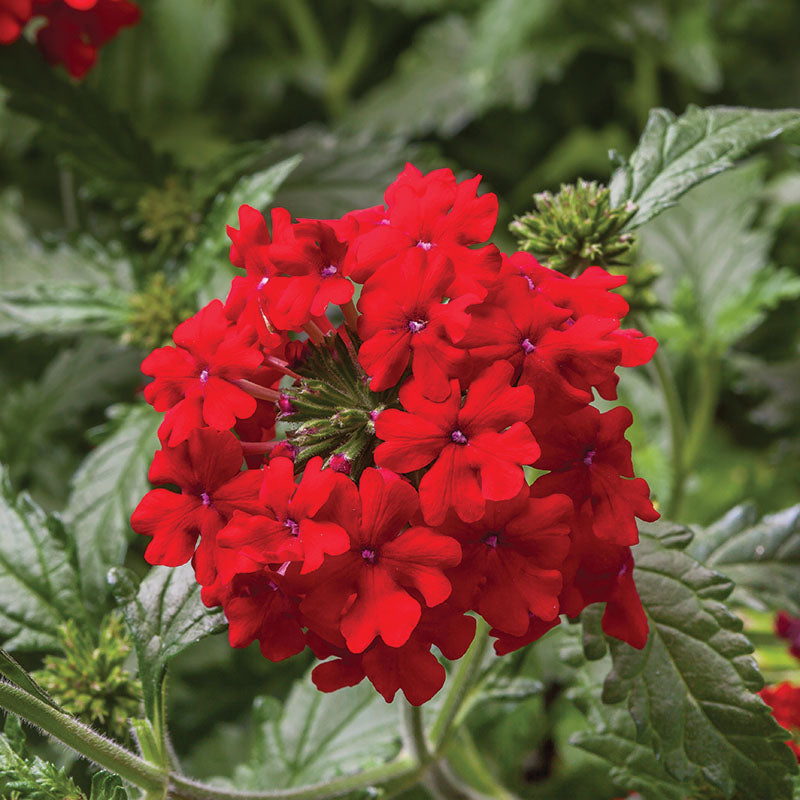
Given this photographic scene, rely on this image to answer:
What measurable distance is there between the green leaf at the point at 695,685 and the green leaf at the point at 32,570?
2.08 feet

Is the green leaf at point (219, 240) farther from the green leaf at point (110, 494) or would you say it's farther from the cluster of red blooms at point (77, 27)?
the cluster of red blooms at point (77, 27)

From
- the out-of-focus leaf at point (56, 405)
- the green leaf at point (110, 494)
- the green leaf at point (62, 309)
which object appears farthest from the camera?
the out-of-focus leaf at point (56, 405)

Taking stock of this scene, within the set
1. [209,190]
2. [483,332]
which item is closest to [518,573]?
[483,332]

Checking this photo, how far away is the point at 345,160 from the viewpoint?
1.55m

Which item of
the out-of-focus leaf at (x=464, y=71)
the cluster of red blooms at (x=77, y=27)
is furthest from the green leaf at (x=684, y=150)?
the out-of-focus leaf at (x=464, y=71)

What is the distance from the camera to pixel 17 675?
0.76 m

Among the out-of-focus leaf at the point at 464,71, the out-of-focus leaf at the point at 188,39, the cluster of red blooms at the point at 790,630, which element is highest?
the out-of-focus leaf at the point at 188,39

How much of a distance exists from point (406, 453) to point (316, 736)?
0.69 metres

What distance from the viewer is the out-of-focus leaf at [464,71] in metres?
1.89

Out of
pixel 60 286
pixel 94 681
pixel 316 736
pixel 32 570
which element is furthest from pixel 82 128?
pixel 316 736

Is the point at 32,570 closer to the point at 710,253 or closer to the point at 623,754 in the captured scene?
the point at 623,754

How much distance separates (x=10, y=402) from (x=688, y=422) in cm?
130

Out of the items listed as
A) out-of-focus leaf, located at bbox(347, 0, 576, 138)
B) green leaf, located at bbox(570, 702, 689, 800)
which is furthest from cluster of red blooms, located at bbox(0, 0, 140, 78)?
green leaf, located at bbox(570, 702, 689, 800)

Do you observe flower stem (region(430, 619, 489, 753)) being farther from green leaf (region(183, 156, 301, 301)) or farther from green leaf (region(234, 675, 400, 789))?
green leaf (region(183, 156, 301, 301))
